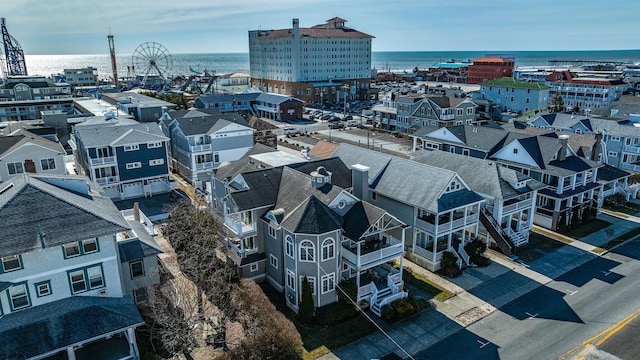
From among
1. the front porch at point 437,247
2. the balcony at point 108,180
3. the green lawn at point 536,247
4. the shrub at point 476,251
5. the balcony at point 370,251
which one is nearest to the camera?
the balcony at point 370,251

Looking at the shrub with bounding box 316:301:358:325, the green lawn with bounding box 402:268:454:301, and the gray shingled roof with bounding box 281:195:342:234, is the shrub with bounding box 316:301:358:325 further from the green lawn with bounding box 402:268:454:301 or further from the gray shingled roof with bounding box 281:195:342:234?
the green lawn with bounding box 402:268:454:301

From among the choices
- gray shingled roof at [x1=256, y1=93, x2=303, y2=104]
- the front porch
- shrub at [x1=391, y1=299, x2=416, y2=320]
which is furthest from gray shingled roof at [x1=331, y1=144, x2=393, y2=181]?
gray shingled roof at [x1=256, y1=93, x2=303, y2=104]

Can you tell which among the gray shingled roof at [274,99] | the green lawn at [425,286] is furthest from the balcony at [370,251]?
the gray shingled roof at [274,99]

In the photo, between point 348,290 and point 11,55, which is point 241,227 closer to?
point 348,290

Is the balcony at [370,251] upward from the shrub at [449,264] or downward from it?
upward

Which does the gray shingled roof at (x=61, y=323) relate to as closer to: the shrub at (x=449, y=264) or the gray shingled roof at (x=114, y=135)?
the shrub at (x=449, y=264)

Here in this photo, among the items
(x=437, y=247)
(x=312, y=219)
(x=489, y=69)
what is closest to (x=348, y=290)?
(x=312, y=219)
